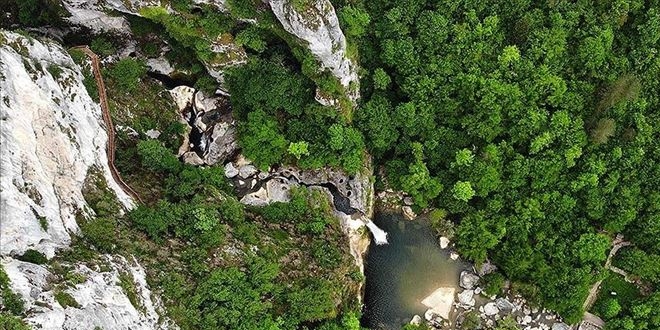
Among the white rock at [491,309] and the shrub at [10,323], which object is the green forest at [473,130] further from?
the shrub at [10,323]

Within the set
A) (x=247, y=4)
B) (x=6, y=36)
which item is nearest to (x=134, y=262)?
(x=6, y=36)

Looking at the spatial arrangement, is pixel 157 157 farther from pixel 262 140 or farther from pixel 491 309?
pixel 491 309

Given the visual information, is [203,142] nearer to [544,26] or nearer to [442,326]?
[442,326]

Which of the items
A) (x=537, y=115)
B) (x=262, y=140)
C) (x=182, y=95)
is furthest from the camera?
(x=182, y=95)

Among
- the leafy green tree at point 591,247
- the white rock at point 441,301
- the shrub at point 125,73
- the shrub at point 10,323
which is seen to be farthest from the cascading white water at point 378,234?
the shrub at point 10,323

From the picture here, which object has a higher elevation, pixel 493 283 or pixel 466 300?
pixel 493 283

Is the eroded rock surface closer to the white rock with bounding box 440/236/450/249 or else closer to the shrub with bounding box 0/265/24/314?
the white rock with bounding box 440/236/450/249

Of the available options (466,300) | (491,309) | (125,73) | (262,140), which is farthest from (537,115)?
(125,73)
